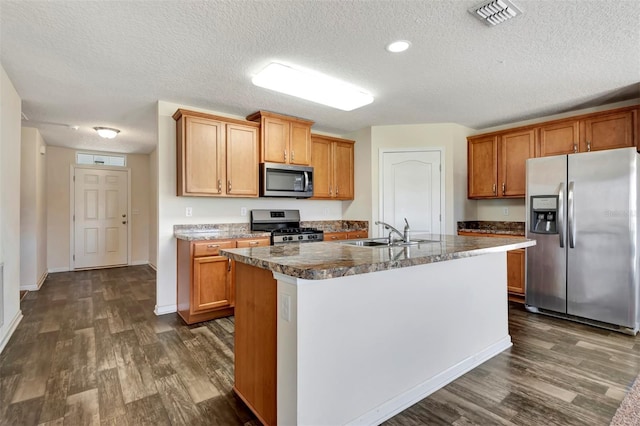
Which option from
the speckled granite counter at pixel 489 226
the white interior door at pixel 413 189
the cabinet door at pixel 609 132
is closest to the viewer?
the cabinet door at pixel 609 132

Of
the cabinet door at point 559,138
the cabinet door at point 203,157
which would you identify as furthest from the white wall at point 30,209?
the cabinet door at point 559,138

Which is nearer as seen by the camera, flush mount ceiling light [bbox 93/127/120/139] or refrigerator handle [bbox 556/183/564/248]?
refrigerator handle [bbox 556/183/564/248]

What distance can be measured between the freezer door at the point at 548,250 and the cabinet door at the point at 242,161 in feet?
10.2

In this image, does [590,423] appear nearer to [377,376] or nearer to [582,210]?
[377,376]

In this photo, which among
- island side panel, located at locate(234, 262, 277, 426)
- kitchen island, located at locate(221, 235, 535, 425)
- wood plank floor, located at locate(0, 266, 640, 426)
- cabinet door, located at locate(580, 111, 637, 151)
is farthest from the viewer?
cabinet door, located at locate(580, 111, 637, 151)

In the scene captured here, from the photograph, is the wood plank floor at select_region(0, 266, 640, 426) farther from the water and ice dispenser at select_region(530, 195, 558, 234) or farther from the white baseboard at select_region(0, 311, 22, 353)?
the water and ice dispenser at select_region(530, 195, 558, 234)

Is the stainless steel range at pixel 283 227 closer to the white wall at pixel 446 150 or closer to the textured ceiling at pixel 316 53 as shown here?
the white wall at pixel 446 150

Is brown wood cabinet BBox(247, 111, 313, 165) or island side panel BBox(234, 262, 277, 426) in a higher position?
brown wood cabinet BBox(247, 111, 313, 165)

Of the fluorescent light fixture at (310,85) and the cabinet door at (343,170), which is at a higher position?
the fluorescent light fixture at (310,85)

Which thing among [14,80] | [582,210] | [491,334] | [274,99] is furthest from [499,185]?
[14,80]

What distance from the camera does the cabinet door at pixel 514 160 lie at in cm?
413

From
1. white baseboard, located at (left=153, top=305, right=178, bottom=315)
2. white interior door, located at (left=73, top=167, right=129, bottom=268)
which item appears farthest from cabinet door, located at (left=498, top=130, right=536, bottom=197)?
white interior door, located at (left=73, top=167, right=129, bottom=268)

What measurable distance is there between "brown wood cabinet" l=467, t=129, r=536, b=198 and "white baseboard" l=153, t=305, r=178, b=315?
13.4ft

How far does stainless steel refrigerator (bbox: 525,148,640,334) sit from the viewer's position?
2977mm
